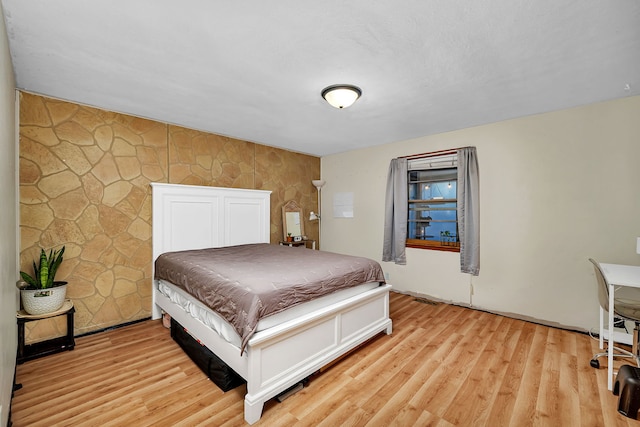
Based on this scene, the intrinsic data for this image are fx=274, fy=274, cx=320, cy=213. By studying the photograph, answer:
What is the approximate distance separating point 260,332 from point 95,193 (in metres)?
2.50

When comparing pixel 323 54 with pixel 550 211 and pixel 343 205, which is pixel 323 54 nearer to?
pixel 550 211

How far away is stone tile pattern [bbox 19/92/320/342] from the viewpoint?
2584 millimetres

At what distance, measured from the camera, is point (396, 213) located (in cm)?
427

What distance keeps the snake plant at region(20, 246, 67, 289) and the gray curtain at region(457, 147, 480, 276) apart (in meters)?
4.44

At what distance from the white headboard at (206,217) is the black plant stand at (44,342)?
0.80 m

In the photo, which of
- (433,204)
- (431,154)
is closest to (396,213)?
(433,204)

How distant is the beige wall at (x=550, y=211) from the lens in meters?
2.70

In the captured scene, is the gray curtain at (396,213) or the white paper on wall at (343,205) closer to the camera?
the gray curtain at (396,213)

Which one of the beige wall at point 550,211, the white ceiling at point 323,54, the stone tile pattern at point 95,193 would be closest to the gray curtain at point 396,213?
the beige wall at point 550,211

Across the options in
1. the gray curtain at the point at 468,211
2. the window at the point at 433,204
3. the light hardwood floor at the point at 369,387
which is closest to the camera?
the light hardwood floor at the point at 369,387

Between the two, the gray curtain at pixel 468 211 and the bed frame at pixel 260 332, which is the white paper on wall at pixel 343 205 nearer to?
the bed frame at pixel 260 332

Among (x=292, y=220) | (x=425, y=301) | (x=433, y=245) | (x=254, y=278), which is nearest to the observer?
(x=254, y=278)

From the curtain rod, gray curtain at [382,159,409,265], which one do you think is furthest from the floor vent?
the curtain rod

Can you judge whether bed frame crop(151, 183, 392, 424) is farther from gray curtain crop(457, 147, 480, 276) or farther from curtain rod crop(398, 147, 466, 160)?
curtain rod crop(398, 147, 466, 160)
